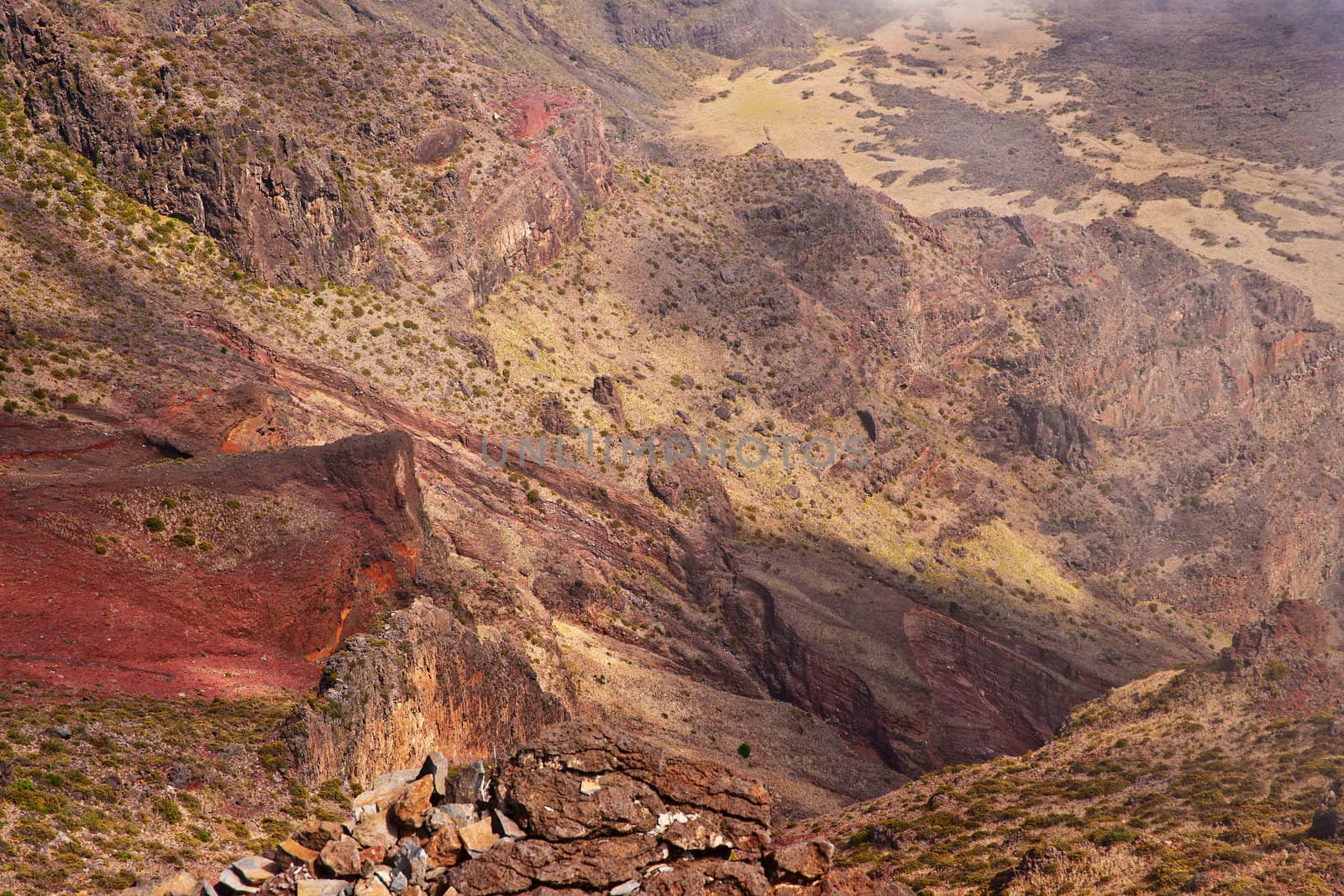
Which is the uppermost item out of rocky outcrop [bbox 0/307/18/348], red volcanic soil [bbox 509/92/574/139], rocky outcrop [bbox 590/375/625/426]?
red volcanic soil [bbox 509/92/574/139]

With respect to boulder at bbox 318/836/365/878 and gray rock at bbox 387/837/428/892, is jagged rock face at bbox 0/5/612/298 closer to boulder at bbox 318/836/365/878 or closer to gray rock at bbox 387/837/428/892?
boulder at bbox 318/836/365/878

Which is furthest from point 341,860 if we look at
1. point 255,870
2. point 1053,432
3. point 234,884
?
point 1053,432

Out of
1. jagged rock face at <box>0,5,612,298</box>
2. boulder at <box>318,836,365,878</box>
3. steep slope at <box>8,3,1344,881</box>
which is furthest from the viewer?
jagged rock face at <box>0,5,612,298</box>

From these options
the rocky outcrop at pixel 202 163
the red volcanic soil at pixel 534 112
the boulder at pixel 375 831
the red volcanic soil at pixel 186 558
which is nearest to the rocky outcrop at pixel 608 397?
the rocky outcrop at pixel 202 163

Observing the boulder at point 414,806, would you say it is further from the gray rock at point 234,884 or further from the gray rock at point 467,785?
the gray rock at point 234,884

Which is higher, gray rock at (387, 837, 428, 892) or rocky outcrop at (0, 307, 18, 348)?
rocky outcrop at (0, 307, 18, 348)

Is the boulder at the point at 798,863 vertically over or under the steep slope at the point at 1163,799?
over

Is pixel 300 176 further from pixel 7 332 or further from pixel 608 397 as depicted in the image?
pixel 608 397

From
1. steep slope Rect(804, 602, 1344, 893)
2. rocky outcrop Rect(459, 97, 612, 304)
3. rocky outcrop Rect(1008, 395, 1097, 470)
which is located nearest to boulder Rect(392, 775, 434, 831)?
steep slope Rect(804, 602, 1344, 893)
